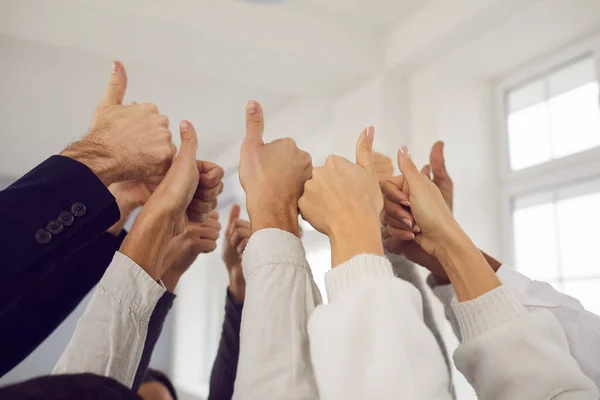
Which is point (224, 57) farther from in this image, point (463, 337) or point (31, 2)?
point (463, 337)

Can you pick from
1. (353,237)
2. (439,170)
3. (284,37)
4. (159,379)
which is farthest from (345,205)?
(284,37)

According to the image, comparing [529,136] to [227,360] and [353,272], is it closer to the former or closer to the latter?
[227,360]

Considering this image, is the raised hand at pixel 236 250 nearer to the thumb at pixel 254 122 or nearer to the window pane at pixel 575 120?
the thumb at pixel 254 122

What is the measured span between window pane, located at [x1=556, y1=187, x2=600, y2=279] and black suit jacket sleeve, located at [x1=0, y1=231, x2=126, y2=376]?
1725 millimetres

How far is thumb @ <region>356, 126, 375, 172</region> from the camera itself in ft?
2.35

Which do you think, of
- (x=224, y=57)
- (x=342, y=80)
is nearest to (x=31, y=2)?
(x=224, y=57)

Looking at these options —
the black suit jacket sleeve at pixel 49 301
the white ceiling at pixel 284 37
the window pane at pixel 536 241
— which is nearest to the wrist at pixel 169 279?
the black suit jacket sleeve at pixel 49 301

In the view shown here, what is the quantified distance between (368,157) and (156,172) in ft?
1.09

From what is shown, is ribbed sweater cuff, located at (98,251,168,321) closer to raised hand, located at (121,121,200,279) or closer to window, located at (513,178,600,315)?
raised hand, located at (121,121,200,279)

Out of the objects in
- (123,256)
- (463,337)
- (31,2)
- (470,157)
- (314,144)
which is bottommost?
(463,337)

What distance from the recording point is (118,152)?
2.53 ft

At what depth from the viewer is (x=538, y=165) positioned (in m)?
2.16

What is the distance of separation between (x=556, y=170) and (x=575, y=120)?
204 mm

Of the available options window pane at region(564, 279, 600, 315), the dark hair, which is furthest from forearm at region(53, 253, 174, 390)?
window pane at region(564, 279, 600, 315)
